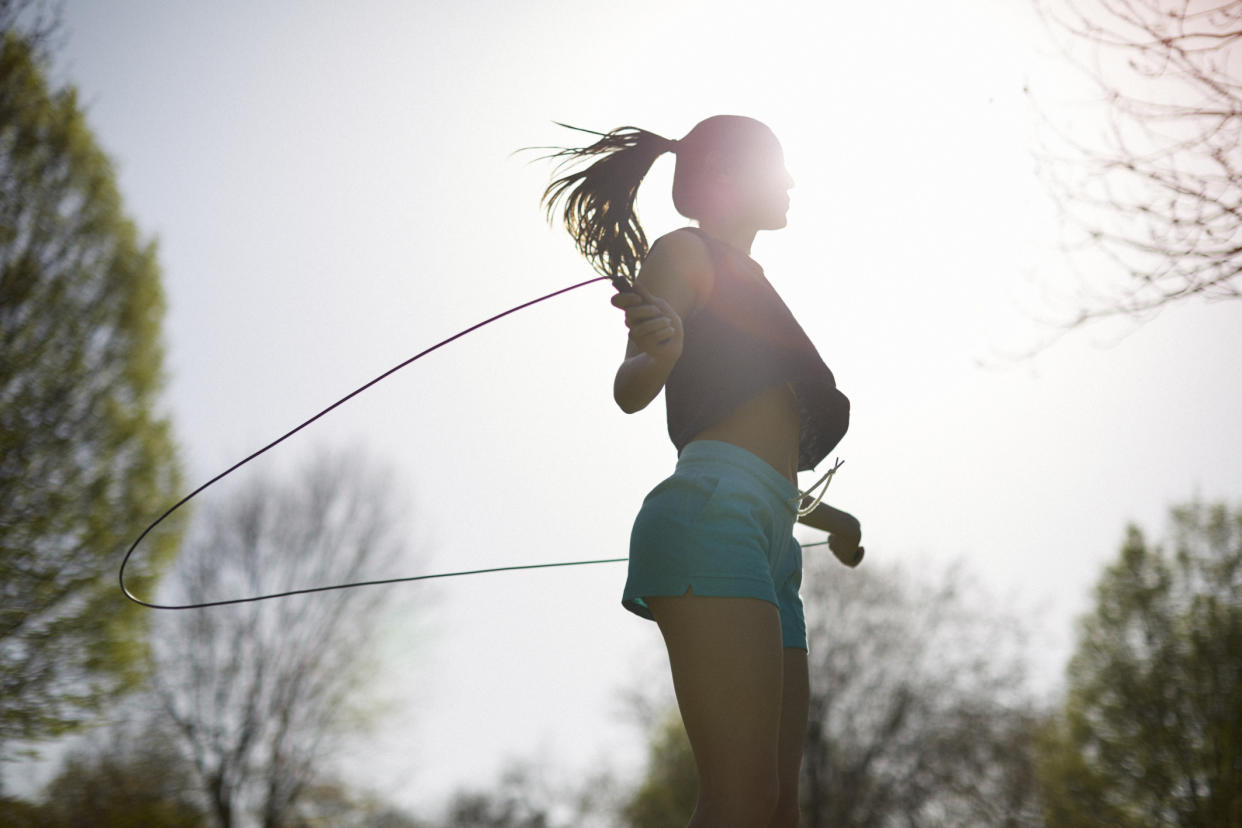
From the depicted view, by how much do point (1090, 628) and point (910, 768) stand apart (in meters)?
5.41

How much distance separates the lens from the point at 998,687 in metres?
21.3

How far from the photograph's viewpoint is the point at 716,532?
1.73 metres

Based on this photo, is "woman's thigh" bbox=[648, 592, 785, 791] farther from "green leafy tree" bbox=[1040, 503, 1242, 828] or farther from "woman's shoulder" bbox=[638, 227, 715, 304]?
"green leafy tree" bbox=[1040, 503, 1242, 828]

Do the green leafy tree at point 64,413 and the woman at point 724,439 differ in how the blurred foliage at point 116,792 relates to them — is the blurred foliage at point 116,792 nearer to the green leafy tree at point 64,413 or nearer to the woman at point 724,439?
the green leafy tree at point 64,413

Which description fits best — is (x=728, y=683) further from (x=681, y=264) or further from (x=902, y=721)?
(x=902, y=721)

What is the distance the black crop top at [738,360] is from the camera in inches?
77.3

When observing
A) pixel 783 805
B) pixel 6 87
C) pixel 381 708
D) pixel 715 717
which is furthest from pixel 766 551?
pixel 381 708

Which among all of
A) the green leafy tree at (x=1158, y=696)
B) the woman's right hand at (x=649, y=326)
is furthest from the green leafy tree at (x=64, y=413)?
the green leafy tree at (x=1158, y=696)

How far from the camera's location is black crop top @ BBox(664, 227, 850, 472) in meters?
1.96

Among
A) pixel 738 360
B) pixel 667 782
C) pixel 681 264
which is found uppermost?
pixel 667 782

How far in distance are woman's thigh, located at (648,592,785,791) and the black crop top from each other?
44 centimetres

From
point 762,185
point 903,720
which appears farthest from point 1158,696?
point 762,185

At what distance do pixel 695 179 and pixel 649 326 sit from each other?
2.78 feet

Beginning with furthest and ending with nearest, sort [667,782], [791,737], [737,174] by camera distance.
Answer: [667,782] → [737,174] → [791,737]
